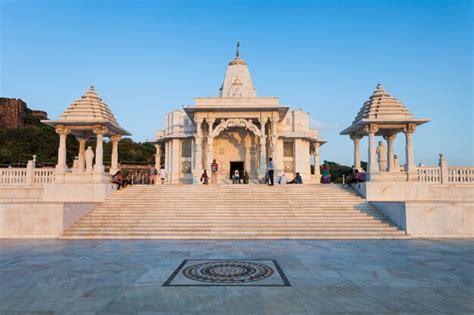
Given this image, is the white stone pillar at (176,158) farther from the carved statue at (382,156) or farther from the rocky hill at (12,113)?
the rocky hill at (12,113)

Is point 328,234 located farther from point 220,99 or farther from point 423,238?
point 220,99

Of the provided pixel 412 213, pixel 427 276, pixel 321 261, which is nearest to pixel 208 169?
pixel 412 213

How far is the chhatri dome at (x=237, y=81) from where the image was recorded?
2928 cm

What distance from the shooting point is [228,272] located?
6227 millimetres

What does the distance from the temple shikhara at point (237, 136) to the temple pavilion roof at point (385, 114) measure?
23.7 feet

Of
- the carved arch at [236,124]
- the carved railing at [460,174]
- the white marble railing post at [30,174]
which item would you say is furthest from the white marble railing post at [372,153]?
the white marble railing post at [30,174]

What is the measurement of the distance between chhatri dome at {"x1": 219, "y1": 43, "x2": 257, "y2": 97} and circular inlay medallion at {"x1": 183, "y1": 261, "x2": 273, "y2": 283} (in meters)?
23.3

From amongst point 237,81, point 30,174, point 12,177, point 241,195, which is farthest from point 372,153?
point 12,177

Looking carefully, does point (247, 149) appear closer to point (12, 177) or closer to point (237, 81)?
point (237, 81)

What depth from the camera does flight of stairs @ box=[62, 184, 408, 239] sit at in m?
11.2

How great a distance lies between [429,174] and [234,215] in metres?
10.5

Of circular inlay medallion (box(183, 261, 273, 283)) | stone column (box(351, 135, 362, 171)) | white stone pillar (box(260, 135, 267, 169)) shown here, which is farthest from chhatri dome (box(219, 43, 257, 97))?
circular inlay medallion (box(183, 261, 273, 283))

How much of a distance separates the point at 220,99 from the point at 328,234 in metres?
15.7

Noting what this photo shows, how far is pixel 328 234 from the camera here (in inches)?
435
